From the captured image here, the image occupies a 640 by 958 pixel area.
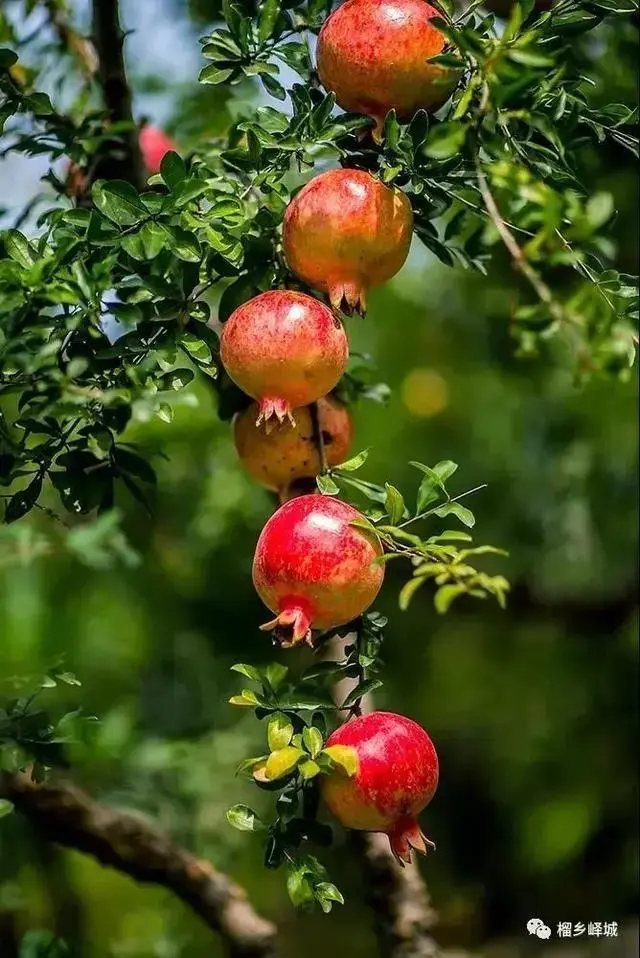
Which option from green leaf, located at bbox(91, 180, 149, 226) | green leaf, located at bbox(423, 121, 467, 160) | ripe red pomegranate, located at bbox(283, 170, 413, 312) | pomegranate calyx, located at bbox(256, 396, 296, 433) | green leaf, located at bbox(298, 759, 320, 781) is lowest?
green leaf, located at bbox(298, 759, 320, 781)

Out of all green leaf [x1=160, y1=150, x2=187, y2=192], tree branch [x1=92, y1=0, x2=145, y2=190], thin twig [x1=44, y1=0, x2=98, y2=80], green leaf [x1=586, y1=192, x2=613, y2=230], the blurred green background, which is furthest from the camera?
the blurred green background

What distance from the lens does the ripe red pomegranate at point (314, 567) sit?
49 centimetres

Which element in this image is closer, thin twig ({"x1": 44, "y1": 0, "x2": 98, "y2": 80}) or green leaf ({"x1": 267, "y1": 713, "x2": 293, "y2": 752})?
green leaf ({"x1": 267, "y1": 713, "x2": 293, "y2": 752})

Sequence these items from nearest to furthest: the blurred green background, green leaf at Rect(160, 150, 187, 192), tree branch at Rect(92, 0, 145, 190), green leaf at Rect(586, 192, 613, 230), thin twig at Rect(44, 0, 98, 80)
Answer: green leaf at Rect(586, 192, 613, 230) < green leaf at Rect(160, 150, 187, 192) < tree branch at Rect(92, 0, 145, 190) < thin twig at Rect(44, 0, 98, 80) < the blurred green background

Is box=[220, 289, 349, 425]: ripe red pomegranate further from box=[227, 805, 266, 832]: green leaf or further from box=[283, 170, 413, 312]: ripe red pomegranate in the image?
box=[227, 805, 266, 832]: green leaf

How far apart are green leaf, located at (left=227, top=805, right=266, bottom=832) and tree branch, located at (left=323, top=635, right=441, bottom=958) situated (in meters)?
0.27

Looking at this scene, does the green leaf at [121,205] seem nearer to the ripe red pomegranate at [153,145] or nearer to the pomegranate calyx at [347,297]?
the pomegranate calyx at [347,297]

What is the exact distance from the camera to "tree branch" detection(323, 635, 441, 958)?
80 centimetres

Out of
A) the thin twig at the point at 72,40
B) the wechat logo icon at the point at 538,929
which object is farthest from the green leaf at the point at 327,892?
the thin twig at the point at 72,40

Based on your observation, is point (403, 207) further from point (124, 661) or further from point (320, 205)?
point (124, 661)

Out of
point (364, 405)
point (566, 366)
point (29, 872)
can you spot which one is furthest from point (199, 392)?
point (29, 872)

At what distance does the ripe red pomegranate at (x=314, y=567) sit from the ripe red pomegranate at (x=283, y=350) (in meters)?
0.05

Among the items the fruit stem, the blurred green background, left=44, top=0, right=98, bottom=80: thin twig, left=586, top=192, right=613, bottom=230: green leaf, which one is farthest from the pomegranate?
the blurred green background

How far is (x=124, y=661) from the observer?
58.9 inches
